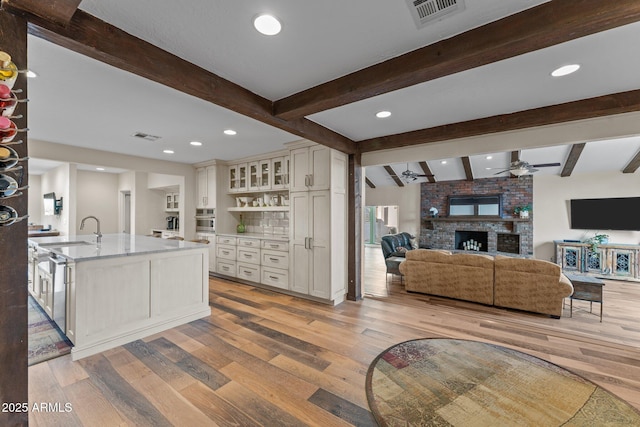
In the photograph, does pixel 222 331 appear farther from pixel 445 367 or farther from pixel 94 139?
pixel 94 139

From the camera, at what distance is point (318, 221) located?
4.01 metres

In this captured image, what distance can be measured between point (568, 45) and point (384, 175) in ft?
22.5

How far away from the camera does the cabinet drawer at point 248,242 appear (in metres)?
4.80

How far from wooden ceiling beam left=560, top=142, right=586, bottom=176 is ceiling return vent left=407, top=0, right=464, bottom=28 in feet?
19.9

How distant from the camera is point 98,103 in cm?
269

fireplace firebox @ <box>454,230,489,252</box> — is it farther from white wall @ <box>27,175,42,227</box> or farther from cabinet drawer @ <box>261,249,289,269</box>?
white wall @ <box>27,175,42,227</box>

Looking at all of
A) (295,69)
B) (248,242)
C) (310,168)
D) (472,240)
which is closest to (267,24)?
(295,69)

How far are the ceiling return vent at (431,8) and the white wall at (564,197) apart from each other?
7.56 meters

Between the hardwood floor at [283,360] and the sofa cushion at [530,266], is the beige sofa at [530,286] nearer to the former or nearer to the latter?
the sofa cushion at [530,266]

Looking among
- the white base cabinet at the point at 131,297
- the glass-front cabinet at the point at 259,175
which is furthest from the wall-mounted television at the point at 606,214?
the white base cabinet at the point at 131,297

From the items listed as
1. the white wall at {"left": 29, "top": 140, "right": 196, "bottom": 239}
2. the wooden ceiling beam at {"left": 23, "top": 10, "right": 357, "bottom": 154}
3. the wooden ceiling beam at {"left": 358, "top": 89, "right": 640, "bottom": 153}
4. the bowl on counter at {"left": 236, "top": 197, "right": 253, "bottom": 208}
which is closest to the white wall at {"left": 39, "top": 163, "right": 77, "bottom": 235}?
the white wall at {"left": 29, "top": 140, "right": 196, "bottom": 239}

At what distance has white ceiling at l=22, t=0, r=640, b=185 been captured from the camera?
1.51 m

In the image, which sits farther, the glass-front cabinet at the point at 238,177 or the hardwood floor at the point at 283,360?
the glass-front cabinet at the point at 238,177

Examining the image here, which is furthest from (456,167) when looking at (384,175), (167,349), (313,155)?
(167,349)
